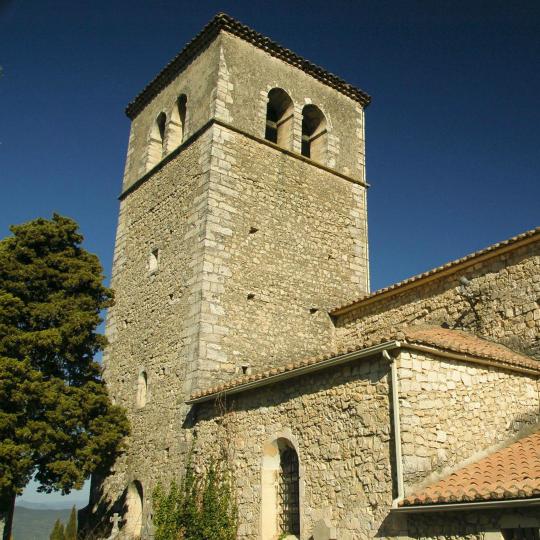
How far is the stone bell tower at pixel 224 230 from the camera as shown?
42.0 ft

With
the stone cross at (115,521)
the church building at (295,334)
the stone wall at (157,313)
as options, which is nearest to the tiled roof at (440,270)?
the church building at (295,334)

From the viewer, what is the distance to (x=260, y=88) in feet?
51.6

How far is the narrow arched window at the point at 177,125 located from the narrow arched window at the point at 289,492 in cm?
930

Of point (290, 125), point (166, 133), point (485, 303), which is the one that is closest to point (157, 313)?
point (166, 133)

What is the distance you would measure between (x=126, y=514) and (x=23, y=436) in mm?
2876

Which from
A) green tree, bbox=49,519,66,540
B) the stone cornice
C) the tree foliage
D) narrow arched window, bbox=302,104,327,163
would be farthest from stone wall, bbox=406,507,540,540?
narrow arched window, bbox=302,104,327,163

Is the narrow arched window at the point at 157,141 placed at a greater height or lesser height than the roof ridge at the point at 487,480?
greater

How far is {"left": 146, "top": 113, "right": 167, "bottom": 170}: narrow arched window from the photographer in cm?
1705

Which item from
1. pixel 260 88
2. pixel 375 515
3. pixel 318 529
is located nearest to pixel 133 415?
pixel 318 529

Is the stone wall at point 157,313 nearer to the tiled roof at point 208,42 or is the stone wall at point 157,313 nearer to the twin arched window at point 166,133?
the twin arched window at point 166,133

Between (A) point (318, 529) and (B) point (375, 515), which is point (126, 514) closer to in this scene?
(A) point (318, 529)

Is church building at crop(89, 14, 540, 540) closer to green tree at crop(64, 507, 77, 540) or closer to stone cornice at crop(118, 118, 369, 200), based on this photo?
stone cornice at crop(118, 118, 369, 200)

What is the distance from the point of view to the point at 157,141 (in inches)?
684

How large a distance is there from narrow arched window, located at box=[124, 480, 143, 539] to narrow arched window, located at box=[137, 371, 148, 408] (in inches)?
63.6
